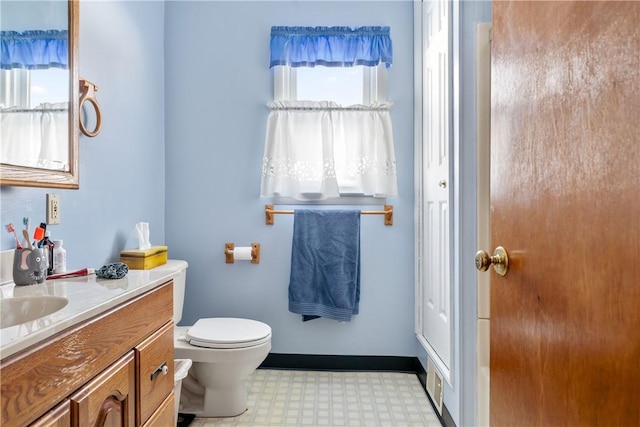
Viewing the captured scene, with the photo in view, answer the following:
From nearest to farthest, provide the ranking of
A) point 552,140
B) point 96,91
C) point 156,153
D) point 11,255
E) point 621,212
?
point 621,212 < point 552,140 < point 11,255 < point 96,91 < point 156,153

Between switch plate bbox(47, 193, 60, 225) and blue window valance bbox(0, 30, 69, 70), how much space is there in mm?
449

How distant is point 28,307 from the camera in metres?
0.96

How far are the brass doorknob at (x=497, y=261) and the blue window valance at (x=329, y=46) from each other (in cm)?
166

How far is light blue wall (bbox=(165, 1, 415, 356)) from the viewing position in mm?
2293

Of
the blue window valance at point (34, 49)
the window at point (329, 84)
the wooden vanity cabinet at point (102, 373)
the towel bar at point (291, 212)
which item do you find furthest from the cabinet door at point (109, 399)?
the window at point (329, 84)

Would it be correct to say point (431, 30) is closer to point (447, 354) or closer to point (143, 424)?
point (447, 354)

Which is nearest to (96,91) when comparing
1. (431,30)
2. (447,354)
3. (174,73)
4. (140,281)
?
(174,73)

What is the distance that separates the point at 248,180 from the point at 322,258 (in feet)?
2.19

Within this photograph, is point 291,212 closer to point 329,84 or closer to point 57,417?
point 329,84

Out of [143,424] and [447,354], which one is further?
[447,354]

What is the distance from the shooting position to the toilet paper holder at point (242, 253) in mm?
2234

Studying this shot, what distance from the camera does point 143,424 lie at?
1.07 metres

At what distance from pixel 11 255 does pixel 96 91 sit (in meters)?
0.81

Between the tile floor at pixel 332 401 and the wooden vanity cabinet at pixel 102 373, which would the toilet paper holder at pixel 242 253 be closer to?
the tile floor at pixel 332 401
